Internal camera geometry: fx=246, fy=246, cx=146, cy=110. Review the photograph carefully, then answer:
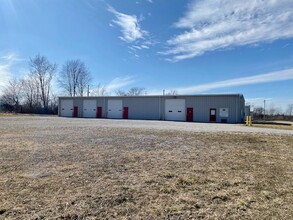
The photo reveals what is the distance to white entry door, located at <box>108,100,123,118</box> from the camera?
38506 millimetres

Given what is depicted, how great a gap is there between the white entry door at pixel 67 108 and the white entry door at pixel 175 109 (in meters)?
17.7

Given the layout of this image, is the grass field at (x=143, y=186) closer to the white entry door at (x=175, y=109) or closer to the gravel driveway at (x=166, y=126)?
the gravel driveway at (x=166, y=126)

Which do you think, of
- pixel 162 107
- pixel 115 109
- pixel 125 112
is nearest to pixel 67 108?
pixel 115 109

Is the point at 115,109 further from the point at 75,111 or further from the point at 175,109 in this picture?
the point at 175,109

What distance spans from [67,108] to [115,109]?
9981 millimetres

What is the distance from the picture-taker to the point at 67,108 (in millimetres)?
43156

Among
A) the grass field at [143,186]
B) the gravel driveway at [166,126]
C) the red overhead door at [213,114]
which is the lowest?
the grass field at [143,186]

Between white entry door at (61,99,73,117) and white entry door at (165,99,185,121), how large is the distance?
17684mm

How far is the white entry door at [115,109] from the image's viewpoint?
38506 millimetres

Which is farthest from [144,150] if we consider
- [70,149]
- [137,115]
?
[137,115]

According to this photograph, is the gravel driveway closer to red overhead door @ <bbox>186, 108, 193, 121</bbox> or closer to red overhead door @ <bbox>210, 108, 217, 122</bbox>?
red overhead door @ <bbox>210, 108, 217, 122</bbox>

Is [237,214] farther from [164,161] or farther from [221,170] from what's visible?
[164,161]

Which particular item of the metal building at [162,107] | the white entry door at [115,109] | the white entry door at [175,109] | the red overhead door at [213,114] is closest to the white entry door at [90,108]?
the metal building at [162,107]

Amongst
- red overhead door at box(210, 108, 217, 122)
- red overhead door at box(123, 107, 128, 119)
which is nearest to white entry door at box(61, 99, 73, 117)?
red overhead door at box(123, 107, 128, 119)
